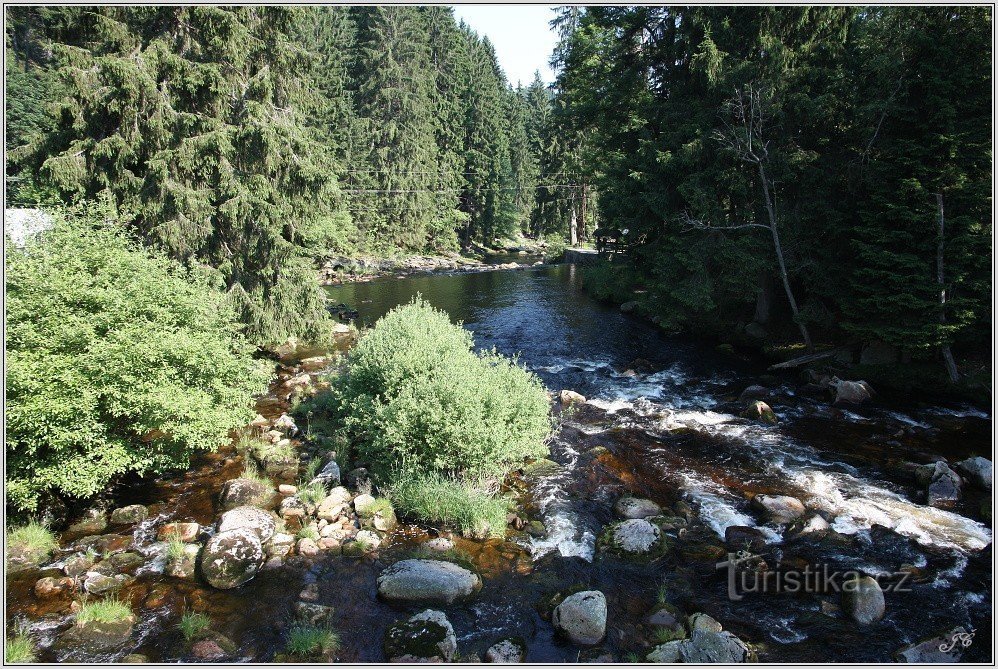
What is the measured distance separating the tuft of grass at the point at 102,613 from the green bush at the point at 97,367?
174 centimetres

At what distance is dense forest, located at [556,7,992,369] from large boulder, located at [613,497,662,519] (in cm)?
960

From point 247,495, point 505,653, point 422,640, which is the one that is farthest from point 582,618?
point 247,495

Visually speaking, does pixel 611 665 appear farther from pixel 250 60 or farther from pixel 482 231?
pixel 482 231

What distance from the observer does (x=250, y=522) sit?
8586mm

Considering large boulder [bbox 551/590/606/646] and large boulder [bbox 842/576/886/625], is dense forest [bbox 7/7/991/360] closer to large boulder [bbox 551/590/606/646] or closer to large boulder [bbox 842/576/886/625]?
large boulder [bbox 842/576/886/625]

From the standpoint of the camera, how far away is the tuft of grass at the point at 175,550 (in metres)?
7.78

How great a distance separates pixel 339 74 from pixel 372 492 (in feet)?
153

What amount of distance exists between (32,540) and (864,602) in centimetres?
1135

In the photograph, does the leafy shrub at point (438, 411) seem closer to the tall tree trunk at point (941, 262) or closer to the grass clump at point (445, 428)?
the grass clump at point (445, 428)

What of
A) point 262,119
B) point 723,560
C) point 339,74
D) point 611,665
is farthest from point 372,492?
point 339,74

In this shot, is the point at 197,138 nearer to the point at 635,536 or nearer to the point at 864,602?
the point at 635,536

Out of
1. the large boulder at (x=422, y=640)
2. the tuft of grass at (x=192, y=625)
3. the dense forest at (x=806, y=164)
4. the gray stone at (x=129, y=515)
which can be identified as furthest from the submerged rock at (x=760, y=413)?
the gray stone at (x=129, y=515)

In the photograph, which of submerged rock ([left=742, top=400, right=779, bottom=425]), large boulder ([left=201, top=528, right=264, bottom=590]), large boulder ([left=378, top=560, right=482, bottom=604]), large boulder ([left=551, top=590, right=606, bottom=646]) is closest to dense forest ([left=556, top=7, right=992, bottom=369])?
submerged rock ([left=742, top=400, right=779, bottom=425])

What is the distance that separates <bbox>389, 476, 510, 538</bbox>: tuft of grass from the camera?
29.0 feet
